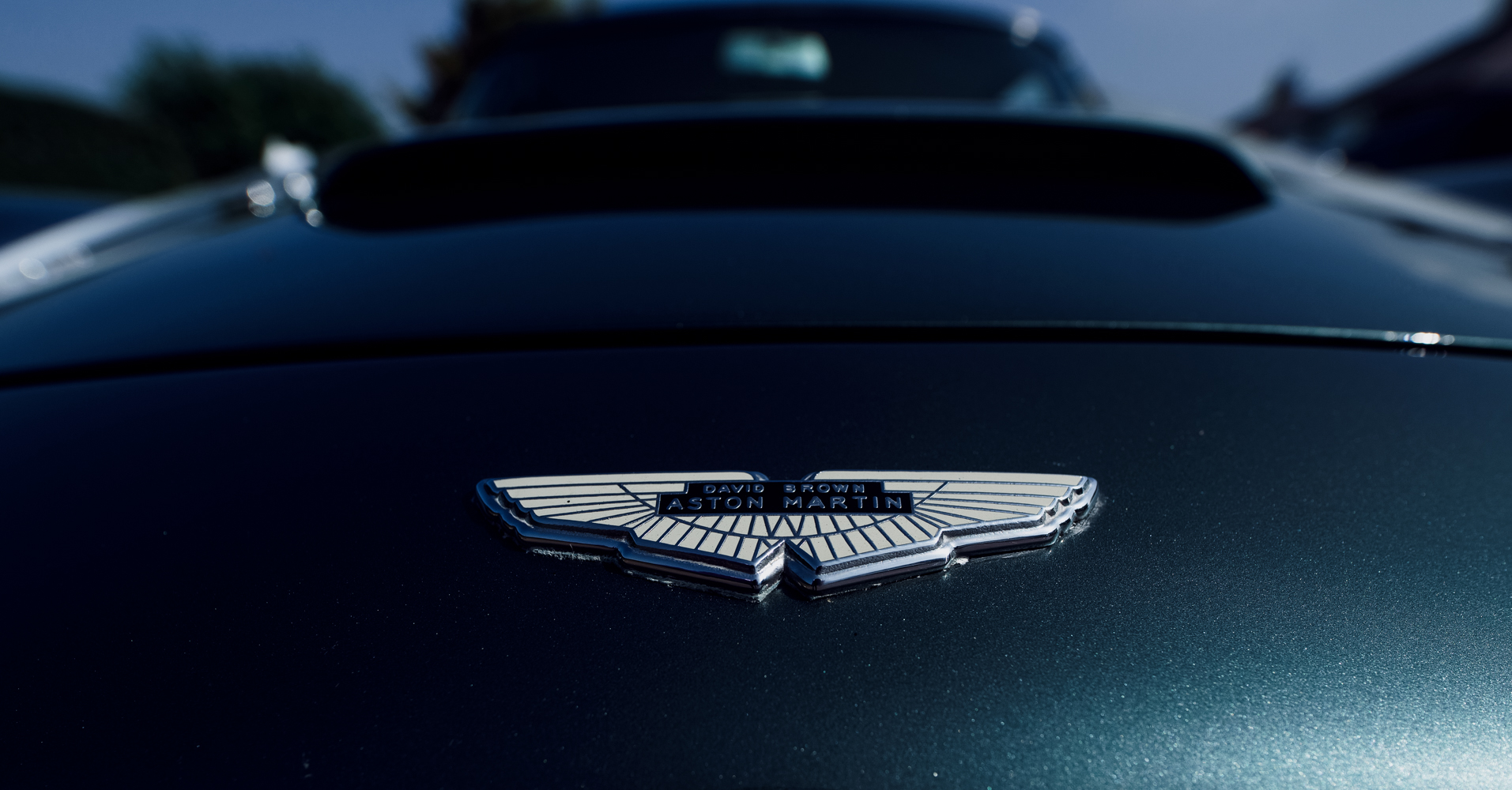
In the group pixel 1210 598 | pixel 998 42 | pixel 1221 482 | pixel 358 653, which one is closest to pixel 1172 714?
pixel 1210 598

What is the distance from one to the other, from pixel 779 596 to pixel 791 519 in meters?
0.06

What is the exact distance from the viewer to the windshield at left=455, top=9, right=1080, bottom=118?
7.44 ft

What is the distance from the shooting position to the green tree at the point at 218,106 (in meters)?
15.2

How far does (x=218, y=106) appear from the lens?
15.2 m

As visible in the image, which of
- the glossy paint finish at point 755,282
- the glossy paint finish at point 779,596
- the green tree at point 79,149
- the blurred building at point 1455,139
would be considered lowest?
the glossy paint finish at point 779,596

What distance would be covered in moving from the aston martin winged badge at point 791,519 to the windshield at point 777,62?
1786 mm

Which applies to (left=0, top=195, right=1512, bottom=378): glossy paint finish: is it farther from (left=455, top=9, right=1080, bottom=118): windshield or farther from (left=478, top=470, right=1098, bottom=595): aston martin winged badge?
(left=455, top=9, right=1080, bottom=118): windshield

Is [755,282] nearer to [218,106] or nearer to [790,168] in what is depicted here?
[790,168]

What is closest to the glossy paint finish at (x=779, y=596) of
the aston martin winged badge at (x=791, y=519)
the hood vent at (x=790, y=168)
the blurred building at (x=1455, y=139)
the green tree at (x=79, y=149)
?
the aston martin winged badge at (x=791, y=519)

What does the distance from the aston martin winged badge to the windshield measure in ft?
5.86

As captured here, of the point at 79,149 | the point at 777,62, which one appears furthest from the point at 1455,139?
the point at 79,149

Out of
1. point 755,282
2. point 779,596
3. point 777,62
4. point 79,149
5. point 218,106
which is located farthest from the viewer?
point 218,106

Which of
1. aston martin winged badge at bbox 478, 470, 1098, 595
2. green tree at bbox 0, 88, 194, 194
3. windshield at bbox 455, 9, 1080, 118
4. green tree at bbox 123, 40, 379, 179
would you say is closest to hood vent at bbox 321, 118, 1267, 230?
aston martin winged badge at bbox 478, 470, 1098, 595

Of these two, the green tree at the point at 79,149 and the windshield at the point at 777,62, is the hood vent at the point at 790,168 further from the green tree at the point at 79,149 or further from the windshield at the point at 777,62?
the green tree at the point at 79,149
